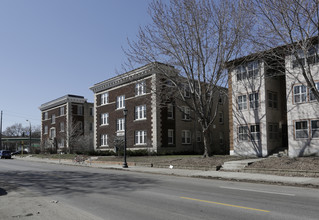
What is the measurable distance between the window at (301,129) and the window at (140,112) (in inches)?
744

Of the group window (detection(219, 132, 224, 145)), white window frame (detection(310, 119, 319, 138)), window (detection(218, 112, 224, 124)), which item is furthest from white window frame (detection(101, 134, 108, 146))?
white window frame (detection(310, 119, 319, 138))

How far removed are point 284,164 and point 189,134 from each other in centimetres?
2168

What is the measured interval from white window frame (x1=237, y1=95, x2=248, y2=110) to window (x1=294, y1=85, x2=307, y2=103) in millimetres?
4752

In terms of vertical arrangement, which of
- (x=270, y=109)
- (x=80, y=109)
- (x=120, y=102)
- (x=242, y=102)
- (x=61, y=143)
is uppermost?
(x=80, y=109)

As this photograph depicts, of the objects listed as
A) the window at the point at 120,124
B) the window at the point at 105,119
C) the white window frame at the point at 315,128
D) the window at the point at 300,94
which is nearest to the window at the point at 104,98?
the window at the point at 105,119

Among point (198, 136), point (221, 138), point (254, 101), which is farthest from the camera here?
point (221, 138)

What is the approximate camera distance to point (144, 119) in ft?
126

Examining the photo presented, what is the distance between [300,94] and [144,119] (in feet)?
62.6

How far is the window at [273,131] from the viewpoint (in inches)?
1079

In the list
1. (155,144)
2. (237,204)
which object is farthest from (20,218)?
(155,144)

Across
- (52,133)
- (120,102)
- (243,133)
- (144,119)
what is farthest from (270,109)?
(52,133)

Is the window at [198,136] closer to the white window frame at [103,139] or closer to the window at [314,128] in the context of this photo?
the white window frame at [103,139]

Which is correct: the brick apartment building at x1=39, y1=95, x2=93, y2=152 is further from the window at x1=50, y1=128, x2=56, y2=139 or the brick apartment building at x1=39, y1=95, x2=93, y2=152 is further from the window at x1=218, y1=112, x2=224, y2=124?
the window at x1=218, y1=112, x2=224, y2=124

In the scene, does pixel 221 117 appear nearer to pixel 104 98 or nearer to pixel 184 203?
pixel 104 98
